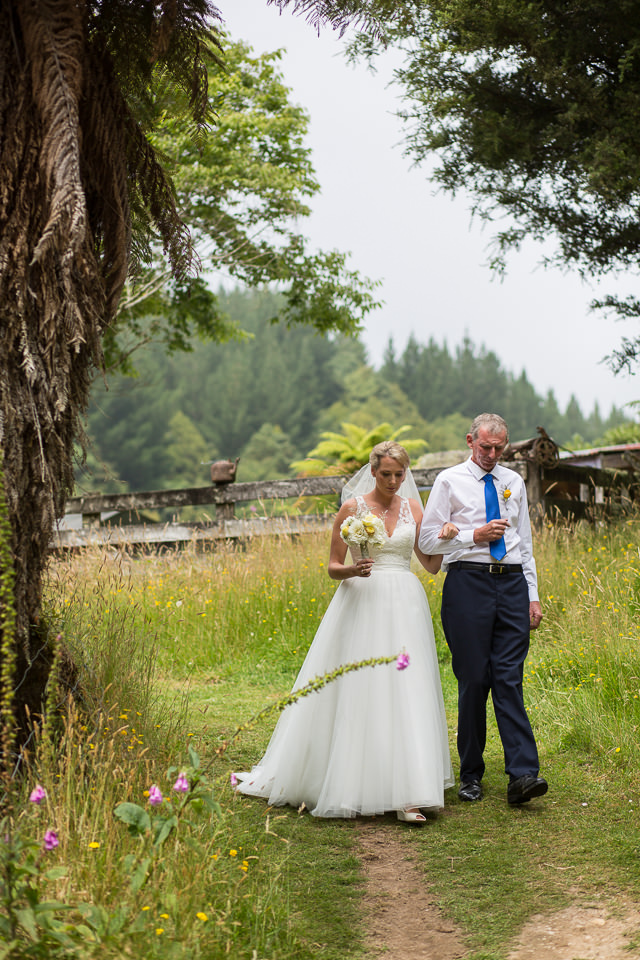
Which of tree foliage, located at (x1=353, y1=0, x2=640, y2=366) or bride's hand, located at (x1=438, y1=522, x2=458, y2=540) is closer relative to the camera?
bride's hand, located at (x1=438, y1=522, x2=458, y2=540)

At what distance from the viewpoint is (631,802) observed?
5035 mm

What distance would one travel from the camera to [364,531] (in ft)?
17.4

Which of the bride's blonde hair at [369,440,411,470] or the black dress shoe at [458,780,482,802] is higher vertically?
the bride's blonde hair at [369,440,411,470]

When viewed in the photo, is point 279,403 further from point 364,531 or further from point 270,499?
point 364,531

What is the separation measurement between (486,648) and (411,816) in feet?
3.38

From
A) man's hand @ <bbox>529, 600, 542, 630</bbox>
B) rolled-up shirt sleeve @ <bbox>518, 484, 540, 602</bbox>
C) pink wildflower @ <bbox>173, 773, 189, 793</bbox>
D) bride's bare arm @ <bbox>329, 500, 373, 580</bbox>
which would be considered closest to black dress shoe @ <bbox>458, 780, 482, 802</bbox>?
man's hand @ <bbox>529, 600, 542, 630</bbox>

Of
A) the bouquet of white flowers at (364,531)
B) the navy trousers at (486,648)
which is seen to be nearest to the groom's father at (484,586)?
the navy trousers at (486,648)

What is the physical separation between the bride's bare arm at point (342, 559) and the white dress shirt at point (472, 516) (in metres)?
0.45

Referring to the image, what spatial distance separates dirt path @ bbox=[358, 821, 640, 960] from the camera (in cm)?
339

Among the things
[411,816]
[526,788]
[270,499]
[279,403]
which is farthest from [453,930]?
[279,403]

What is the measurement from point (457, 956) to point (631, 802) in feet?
6.61

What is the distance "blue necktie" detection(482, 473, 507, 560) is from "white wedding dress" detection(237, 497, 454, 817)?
48cm

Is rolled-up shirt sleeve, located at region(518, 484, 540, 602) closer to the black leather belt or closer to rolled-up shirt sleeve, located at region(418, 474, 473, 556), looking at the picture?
the black leather belt

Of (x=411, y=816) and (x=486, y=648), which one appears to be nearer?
(x=411, y=816)
